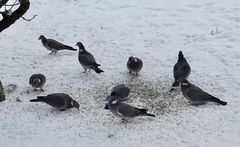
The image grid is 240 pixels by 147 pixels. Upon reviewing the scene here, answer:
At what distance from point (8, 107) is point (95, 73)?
2292 mm

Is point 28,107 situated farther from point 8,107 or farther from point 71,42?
point 71,42

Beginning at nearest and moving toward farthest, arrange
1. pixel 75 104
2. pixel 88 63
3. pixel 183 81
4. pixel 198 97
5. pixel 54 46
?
pixel 75 104 < pixel 198 97 < pixel 183 81 < pixel 88 63 < pixel 54 46

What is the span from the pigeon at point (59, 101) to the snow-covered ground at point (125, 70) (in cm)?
16

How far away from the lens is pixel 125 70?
28.0ft

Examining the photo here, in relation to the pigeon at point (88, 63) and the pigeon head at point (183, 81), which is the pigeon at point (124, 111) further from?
the pigeon at point (88, 63)

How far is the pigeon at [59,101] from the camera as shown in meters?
6.64

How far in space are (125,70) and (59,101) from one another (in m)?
2.31

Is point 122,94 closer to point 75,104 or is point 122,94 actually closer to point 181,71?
point 75,104

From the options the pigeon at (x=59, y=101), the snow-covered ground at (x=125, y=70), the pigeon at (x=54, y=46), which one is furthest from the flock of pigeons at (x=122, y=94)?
the pigeon at (x=54, y=46)

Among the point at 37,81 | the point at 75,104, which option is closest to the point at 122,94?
the point at 75,104

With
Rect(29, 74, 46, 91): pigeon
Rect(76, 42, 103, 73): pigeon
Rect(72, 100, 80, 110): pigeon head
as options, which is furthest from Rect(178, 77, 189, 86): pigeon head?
Rect(29, 74, 46, 91): pigeon

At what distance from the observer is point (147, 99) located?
713 centimetres

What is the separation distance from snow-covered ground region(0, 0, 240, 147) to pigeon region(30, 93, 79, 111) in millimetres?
156

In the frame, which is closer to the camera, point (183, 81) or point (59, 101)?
point (59, 101)
